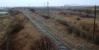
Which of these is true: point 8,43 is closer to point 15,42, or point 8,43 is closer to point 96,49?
point 15,42

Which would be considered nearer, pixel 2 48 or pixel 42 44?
pixel 42 44

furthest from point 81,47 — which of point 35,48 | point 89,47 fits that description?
point 35,48

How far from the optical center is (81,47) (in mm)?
25344

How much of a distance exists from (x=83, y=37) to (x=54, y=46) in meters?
8.61

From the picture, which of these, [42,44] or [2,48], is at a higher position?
[42,44]

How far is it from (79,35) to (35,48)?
963 centimetres

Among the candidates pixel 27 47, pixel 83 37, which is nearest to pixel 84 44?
pixel 83 37

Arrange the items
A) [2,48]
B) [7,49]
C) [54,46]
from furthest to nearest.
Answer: [2,48], [7,49], [54,46]

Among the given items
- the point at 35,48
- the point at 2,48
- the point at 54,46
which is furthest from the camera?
the point at 2,48

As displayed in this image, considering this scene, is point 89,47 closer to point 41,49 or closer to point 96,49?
point 96,49

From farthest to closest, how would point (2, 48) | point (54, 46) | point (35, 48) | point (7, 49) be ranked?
point (2, 48) < point (7, 49) < point (35, 48) < point (54, 46)

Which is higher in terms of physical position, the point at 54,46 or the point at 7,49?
the point at 54,46

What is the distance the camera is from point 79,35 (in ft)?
108

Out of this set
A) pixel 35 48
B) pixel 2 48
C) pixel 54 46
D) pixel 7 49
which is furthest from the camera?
pixel 2 48
